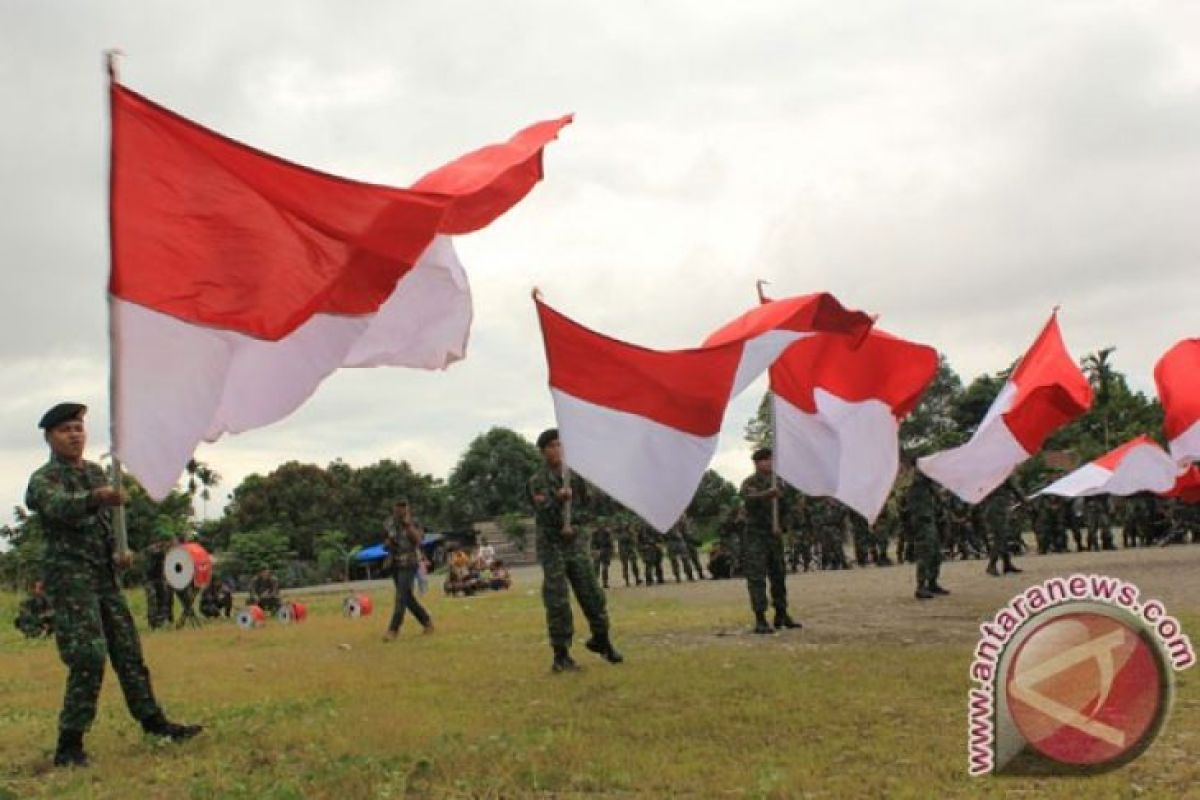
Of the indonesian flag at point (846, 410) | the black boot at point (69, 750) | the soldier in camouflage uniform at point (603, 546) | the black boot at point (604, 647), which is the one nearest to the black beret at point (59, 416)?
the black boot at point (69, 750)

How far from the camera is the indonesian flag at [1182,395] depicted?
16750 mm

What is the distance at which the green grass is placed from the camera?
5.75 metres

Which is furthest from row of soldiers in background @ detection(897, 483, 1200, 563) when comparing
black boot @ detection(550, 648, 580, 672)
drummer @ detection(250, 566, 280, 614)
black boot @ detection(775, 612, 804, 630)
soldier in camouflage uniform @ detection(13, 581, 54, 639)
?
soldier in camouflage uniform @ detection(13, 581, 54, 639)

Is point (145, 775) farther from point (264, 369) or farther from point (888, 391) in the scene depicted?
point (888, 391)

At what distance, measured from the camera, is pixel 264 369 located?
7.54m

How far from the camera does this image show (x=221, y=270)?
6.56m

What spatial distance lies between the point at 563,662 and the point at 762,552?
11.0 feet

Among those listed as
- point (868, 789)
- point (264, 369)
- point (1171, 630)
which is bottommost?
point (868, 789)

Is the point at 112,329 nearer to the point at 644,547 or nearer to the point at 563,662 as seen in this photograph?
the point at 563,662

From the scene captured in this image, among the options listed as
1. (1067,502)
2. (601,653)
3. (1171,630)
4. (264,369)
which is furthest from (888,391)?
(1067,502)

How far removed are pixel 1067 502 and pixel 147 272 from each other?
25.4 m

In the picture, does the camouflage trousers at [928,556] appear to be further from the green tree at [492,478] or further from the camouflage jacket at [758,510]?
the green tree at [492,478]

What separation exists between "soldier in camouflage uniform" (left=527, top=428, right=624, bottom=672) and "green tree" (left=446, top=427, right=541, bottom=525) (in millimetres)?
72504

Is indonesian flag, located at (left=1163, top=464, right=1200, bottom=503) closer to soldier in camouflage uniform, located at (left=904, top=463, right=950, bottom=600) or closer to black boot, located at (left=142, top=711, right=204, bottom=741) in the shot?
soldier in camouflage uniform, located at (left=904, top=463, right=950, bottom=600)
